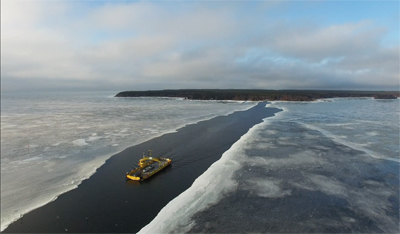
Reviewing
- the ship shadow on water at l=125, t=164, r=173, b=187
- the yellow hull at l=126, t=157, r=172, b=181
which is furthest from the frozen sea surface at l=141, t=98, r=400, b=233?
the yellow hull at l=126, t=157, r=172, b=181

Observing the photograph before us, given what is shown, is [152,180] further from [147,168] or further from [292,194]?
[292,194]

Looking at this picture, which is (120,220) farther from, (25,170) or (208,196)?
(25,170)

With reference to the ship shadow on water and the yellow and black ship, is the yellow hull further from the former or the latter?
the ship shadow on water

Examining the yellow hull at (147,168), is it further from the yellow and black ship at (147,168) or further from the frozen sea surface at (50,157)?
the frozen sea surface at (50,157)

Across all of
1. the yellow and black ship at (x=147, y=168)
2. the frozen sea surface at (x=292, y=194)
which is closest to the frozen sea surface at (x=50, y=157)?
the yellow and black ship at (x=147, y=168)

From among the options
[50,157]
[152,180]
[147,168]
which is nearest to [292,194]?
[152,180]

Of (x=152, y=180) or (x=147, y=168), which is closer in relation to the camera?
(x=152, y=180)
